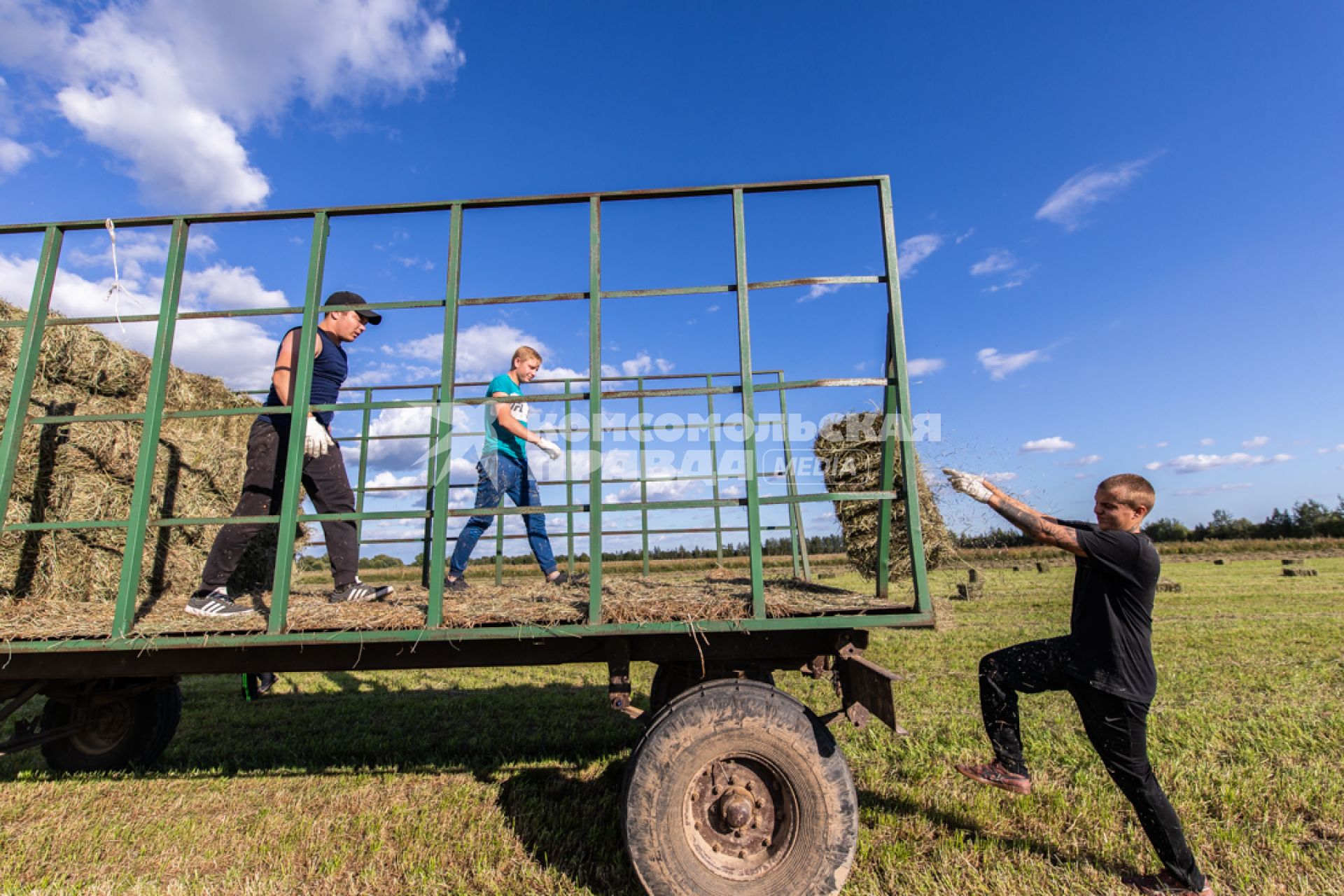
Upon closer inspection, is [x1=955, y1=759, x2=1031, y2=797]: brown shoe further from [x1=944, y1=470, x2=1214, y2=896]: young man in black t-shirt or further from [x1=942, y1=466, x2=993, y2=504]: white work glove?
[x1=942, y1=466, x2=993, y2=504]: white work glove

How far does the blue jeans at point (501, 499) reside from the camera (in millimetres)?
4898

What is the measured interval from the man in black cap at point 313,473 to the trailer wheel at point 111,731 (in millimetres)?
1527

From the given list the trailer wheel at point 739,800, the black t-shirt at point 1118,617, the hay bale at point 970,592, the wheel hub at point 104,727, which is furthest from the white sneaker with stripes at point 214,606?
the hay bale at point 970,592

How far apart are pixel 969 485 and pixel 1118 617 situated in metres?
0.83

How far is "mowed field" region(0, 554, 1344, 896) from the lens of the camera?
9.85 ft

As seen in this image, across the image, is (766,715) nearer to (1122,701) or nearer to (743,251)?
(1122,701)

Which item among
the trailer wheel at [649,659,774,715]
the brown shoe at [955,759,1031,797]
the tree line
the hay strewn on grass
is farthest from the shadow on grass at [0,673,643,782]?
the tree line

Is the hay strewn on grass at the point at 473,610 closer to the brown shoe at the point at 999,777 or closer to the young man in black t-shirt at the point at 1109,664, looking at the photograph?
the young man in black t-shirt at the point at 1109,664

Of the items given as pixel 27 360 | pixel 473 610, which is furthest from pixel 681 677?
pixel 27 360

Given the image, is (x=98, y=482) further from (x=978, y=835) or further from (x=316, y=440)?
(x=978, y=835)

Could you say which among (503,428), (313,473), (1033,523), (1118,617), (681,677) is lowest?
(681,677)

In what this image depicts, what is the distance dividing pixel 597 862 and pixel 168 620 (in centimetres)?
231

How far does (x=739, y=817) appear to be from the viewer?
2.85m

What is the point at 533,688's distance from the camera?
22.5 ft
